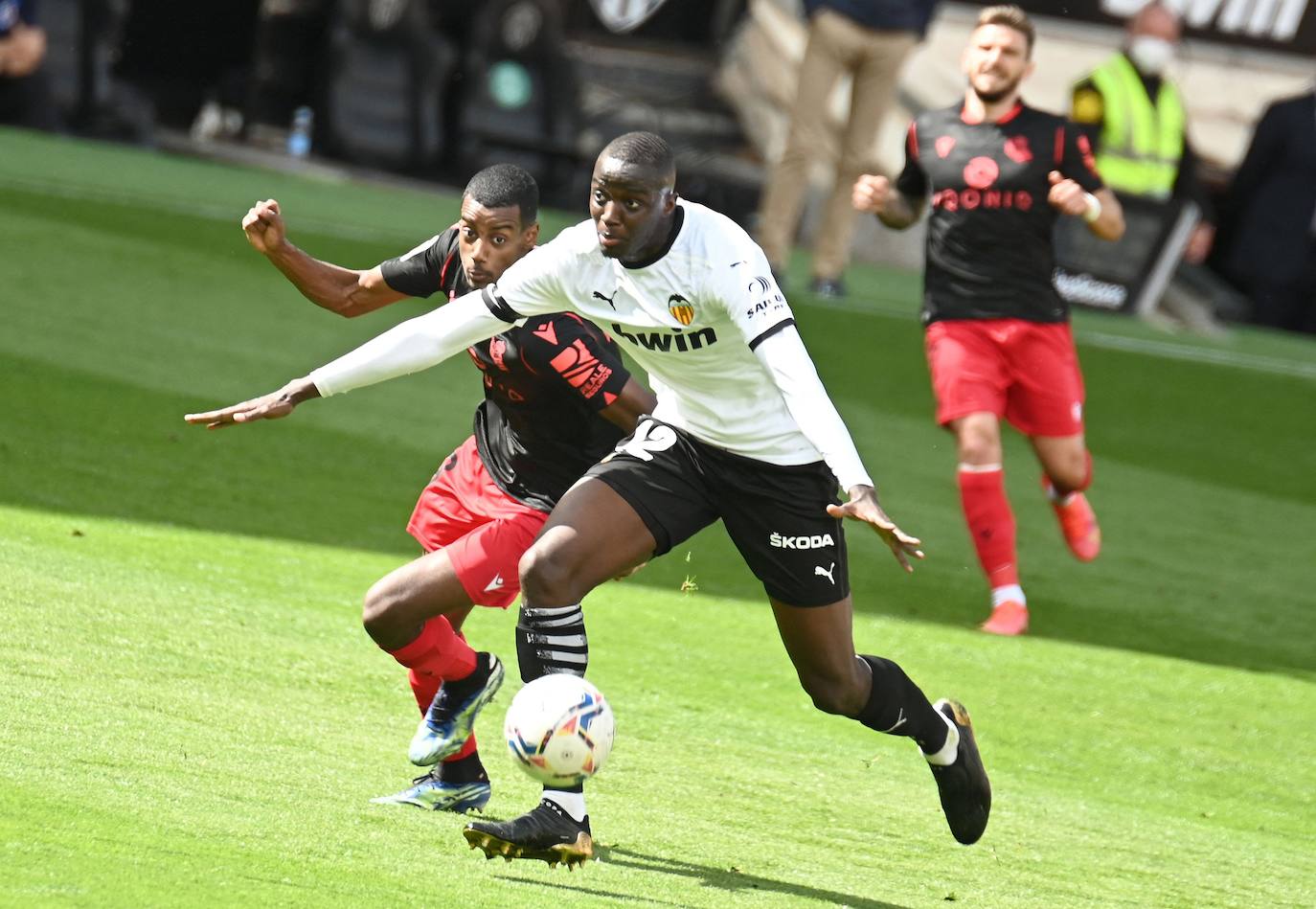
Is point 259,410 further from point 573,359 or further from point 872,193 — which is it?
point 872,193

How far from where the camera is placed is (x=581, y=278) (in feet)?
18.3

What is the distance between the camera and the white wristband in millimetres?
8703

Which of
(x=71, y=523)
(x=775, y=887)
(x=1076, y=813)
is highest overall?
(x=775, y=887)

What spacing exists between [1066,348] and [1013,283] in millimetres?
420

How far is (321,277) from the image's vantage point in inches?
257

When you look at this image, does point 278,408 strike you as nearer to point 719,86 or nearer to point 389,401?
point 389,401

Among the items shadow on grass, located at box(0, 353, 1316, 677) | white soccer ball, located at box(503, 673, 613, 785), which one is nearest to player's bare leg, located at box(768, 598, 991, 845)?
white soccer ball, located at box(503, 673, 613, 785)

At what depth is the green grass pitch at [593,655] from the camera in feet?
17.2

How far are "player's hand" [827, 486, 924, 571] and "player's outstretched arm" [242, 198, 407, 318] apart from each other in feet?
6.18

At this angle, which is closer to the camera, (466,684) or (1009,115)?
(466,684)

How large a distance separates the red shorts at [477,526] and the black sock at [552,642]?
0.35m

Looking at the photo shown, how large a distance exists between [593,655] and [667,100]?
14810mm

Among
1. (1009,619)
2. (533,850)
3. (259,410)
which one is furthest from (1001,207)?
(533,850)

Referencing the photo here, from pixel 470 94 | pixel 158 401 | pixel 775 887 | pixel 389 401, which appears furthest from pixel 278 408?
pixel 470 94
